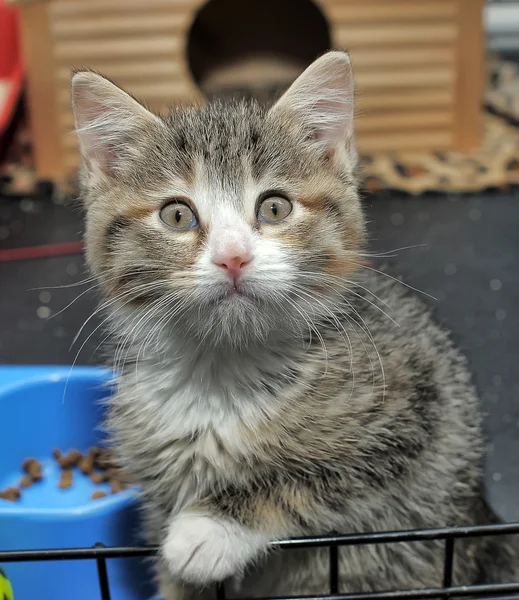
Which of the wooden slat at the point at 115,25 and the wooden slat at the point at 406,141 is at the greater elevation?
the wooden slat at the point at 115,25

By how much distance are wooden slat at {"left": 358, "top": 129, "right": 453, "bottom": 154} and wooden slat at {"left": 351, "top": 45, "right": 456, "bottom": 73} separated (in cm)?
21

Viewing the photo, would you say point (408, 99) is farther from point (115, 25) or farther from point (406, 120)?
point (115, 25)

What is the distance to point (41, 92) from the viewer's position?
213 centimetres

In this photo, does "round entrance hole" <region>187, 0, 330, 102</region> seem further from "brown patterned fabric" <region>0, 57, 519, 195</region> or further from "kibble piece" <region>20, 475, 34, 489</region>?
"kibble piece" <region>20, 475, 34, 489</region>

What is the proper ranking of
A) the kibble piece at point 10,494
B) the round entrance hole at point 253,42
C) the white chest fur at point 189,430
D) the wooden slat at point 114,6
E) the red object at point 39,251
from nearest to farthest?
the white chest fur at point 189,430
the kibble piece at point 10,494
the red object at point 39,251
the wooden slat at point 114,6
the round entrance hole at point 253,42

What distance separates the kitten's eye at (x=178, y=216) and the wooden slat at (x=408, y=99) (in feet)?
4.86

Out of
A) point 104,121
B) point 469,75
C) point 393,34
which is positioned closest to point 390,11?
point 393,34

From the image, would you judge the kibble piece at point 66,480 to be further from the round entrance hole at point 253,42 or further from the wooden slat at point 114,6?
the round entrance hole at point 253,42

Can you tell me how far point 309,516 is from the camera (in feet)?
2.75

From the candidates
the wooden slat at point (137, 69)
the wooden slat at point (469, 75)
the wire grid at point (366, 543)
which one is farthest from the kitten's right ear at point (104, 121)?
the wooden slat at point (469, 75)

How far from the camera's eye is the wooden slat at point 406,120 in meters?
2.21

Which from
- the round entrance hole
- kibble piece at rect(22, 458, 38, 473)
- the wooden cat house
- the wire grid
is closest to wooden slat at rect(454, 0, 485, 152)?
the wooden cat house

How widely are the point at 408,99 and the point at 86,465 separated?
1506 mm

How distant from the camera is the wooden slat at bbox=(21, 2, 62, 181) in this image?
2059 mm
